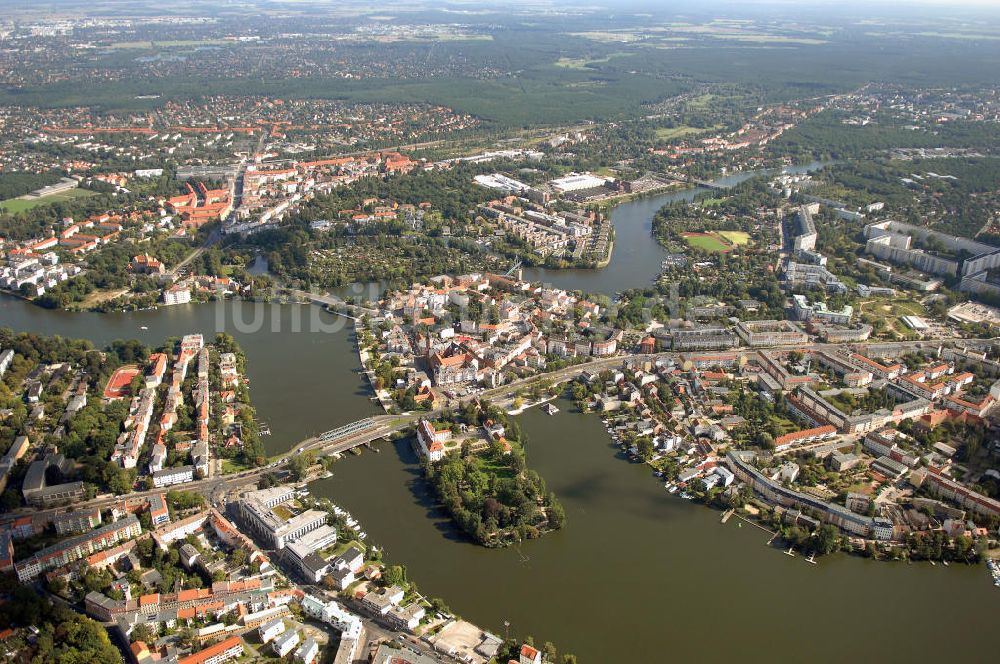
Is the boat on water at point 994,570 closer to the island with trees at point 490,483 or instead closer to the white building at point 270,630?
the island with trees at point 490,483

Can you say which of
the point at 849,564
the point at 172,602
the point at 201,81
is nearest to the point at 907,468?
the point at 849,564

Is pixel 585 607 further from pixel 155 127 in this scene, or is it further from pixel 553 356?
pixel 155 127

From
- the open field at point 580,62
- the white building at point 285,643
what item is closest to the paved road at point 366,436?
the white building at point 285,643

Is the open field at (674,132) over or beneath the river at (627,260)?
over

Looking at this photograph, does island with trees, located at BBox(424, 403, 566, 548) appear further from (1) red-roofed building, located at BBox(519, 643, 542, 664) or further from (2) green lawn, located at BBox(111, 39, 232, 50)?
(2) green lawn, located at BBox(111, 39, 232, 50)

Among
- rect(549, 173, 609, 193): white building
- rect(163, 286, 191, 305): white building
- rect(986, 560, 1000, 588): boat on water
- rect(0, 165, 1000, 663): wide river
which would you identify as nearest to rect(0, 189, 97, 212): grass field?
rect(163, 286, 191, 305): white building

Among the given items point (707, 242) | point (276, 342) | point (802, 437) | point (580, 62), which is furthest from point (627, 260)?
point (580, 62)

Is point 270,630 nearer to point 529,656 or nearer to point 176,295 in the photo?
point 529,656
